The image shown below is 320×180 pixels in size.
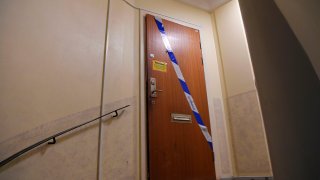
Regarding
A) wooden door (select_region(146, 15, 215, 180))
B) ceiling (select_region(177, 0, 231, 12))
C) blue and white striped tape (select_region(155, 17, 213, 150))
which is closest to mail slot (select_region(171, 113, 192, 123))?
wooden door (select_region(146, 15, 215, 180))

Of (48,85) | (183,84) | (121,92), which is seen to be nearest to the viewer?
(48,85)

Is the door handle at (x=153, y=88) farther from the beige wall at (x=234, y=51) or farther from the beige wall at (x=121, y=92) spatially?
the beige wall at (x=234, y=51)

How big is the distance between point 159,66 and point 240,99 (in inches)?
47.3

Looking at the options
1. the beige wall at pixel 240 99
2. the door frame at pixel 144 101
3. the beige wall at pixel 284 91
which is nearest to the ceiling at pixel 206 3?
the beige wall at pixel 240 99

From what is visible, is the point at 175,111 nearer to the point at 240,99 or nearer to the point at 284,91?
the point at 240,99

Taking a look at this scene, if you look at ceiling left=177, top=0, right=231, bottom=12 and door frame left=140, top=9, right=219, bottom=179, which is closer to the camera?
door frame left=140, top=9, right=219, bottom=179

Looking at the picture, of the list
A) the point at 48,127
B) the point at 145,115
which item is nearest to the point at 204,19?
the point at 145,115

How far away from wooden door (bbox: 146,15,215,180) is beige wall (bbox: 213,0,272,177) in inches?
16.4

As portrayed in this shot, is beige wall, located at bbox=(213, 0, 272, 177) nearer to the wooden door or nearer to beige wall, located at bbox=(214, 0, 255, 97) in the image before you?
beige wall, located at bbox=(214, 0, 255, 97)

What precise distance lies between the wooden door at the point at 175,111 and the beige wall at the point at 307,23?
77.5 inches

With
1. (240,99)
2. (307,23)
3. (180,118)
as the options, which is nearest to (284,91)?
(307,23)

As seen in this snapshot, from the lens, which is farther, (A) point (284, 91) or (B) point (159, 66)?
(B) point (159, 66)

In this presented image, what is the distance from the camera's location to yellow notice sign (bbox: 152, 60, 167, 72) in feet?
8.62

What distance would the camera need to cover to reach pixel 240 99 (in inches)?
114
